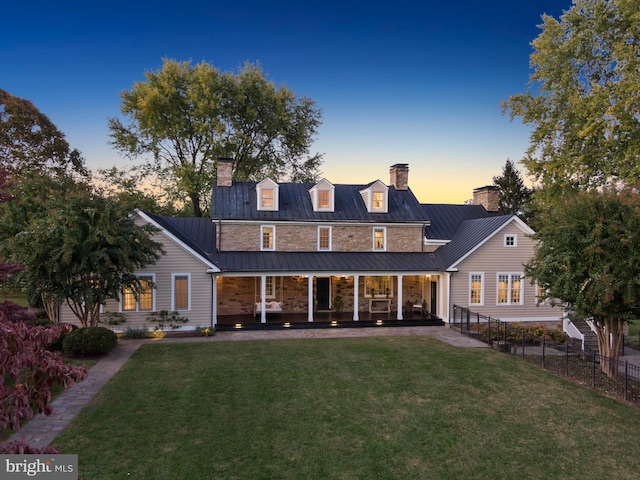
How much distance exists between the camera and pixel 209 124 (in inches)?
1262

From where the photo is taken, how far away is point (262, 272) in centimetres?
1939

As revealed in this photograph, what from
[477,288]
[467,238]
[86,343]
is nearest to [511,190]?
[467,238]

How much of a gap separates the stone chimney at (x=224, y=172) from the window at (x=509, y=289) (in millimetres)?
16186

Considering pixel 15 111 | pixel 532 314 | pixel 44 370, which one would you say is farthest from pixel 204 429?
pixel 15 111

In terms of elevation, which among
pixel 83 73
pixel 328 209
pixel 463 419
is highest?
pixel 83 73

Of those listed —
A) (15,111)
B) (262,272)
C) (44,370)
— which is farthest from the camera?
(15,111)

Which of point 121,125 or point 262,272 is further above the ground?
point 121,125

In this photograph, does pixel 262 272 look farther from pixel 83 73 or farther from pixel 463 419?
pixel 83 73

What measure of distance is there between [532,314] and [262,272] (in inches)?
581

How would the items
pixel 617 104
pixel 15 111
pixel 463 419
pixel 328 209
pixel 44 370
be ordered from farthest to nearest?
pixel 15 111 < pixel 328 209 < pixel 617 104 < pixel 463 419 < pixel 44 370

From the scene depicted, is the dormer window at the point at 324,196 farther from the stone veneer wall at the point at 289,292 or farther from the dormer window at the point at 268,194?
the stone veneer wall at the point at 289,292

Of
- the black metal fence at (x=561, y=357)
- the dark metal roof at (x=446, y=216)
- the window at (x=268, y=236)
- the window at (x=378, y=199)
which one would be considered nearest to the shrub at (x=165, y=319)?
the window at (x=268, y=236)

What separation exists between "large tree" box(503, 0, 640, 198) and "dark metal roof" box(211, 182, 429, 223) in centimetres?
721

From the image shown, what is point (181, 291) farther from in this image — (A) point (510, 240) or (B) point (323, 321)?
(A) point (510, 240)
